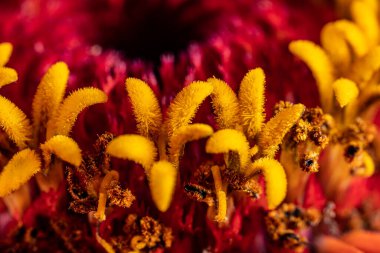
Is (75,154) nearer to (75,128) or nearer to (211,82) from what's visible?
(75,128)

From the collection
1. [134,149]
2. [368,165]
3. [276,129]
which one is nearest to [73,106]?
[134,149]

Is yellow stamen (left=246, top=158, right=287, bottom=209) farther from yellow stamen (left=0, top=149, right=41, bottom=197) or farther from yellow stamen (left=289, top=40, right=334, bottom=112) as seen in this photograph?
yellow stamen (left=0, top=149, right=41, bottom=197)

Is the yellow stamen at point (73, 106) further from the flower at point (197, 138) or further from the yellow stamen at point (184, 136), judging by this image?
the yellow stamen at point (184, 136)

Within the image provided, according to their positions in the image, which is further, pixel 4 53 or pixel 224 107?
pixel 4 53

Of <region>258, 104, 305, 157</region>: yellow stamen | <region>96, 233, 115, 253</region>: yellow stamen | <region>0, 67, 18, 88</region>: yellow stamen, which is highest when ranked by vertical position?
<region>0, 67, 18, 88</region>: yellow stamen

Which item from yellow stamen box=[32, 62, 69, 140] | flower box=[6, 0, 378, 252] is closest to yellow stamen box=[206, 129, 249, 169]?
flower box=[6, 0, 378, 252]

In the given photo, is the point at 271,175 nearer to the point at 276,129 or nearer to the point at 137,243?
the point at 276,129

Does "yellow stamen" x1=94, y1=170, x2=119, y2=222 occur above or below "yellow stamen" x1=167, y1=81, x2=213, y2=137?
below
